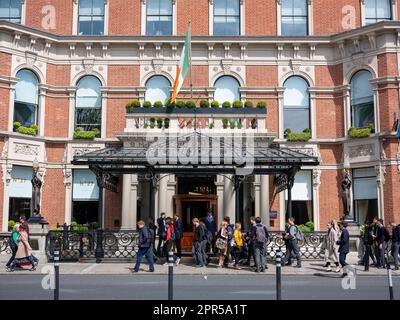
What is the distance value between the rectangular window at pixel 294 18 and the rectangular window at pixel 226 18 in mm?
2538

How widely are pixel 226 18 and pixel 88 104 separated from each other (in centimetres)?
893

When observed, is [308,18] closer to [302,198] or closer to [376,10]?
[376,10]

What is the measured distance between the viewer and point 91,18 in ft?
89.2

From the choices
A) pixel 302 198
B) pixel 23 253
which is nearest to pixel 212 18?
pixel 302 198

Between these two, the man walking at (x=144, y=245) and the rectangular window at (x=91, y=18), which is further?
the rectangular window at (x=91, y=18)

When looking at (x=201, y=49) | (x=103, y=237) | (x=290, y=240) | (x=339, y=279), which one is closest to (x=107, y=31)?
(x=201, y=49)

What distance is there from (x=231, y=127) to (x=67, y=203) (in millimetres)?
9436

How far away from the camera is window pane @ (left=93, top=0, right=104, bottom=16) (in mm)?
27250

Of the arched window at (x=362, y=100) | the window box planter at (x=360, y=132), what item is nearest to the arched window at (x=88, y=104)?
the window box planter at (x=360, y=132)

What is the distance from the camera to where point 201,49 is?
26.7 m

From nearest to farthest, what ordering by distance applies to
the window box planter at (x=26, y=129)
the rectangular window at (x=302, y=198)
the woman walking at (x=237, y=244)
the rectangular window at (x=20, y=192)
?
the woman walking at (x=237, y=244) → the rectangular window at (x=20, y=192) → the window box planter at (x=26, y=129) → the rectangular window at (x=302, y=198)

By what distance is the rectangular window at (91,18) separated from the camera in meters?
27.1

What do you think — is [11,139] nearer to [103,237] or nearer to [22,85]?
[22,85]

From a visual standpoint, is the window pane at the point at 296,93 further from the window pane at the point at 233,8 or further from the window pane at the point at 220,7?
the window pane at the point at 220,7
